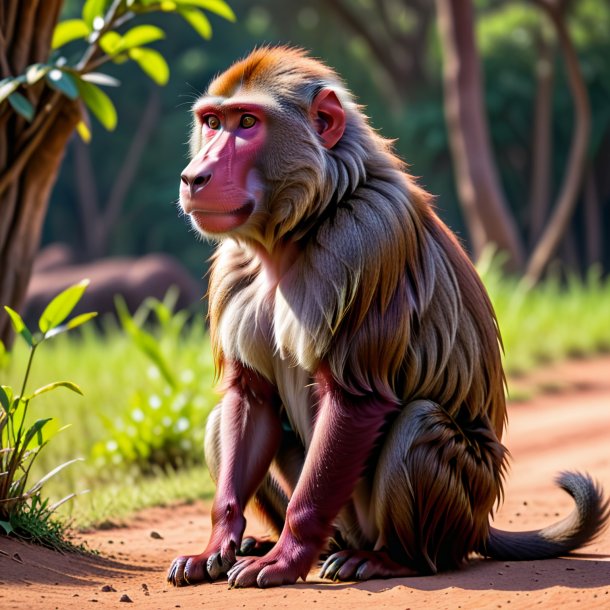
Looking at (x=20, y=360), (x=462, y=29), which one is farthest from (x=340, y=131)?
(x=462, y=29)

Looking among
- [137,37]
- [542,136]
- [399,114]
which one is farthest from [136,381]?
[399,114]

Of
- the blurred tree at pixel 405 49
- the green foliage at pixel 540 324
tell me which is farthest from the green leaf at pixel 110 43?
the blurred tree at pixel 405 49

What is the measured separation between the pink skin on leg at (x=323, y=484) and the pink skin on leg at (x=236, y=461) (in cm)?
13

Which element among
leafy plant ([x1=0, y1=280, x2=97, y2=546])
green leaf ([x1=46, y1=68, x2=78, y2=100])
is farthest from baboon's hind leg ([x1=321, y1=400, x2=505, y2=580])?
green leaf ([x1=46, y1=68, x2=78, y2=100])

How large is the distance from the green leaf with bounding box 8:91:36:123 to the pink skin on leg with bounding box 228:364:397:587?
149cm

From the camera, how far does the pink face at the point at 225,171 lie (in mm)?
3279

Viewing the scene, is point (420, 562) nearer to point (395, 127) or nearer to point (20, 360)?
point (20, 360)

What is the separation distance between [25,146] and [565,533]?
2.51 meters

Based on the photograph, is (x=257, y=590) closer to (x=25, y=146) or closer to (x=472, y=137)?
(x=25, y=146)

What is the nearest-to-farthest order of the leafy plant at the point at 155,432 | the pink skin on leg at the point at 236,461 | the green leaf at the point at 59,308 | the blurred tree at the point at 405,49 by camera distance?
the pink skin on leg at the point at 236,461, the green leaf at the point at 59,308, the leafy plant at the point at 155,432, the blurred tree at the point at 405,49

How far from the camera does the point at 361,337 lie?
10.9 ft

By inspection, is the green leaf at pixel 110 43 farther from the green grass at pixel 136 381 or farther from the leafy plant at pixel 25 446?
the green grass at pixel 136 381

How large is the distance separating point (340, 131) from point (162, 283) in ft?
32.5

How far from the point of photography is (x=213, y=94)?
11.5 ft
